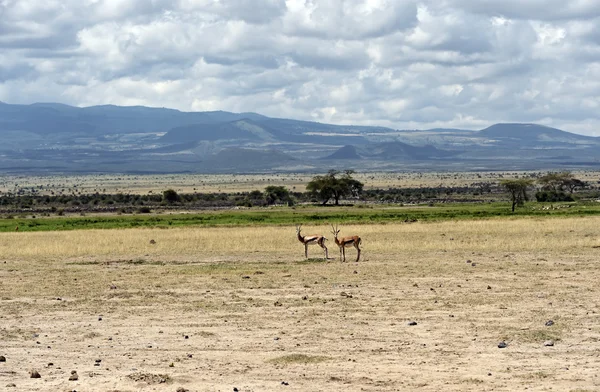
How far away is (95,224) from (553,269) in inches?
1324

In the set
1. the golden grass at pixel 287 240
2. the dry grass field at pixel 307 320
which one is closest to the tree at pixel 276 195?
the golden grass at pixel 287 240

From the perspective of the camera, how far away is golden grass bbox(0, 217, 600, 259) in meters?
34.6

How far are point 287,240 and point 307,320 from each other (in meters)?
20.5

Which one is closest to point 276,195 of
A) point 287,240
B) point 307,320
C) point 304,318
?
point 287,240

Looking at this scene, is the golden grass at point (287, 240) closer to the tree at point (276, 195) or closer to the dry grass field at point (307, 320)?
the dry grass field at point (307, 320)

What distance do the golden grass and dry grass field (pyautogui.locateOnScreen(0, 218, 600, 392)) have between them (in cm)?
54

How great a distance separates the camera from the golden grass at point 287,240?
34.6 m

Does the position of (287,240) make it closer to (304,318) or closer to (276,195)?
(304,318)

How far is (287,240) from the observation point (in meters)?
38.8

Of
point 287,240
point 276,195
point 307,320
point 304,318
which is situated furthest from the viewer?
point 276,195

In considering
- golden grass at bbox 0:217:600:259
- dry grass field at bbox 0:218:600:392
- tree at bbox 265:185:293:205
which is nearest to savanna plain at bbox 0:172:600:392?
dry grass field at bbox 0:218:600:392

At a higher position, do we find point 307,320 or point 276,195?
point 276,195

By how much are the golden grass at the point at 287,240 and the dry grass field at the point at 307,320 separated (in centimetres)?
54

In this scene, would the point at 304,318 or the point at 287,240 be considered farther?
the point at 287,240
